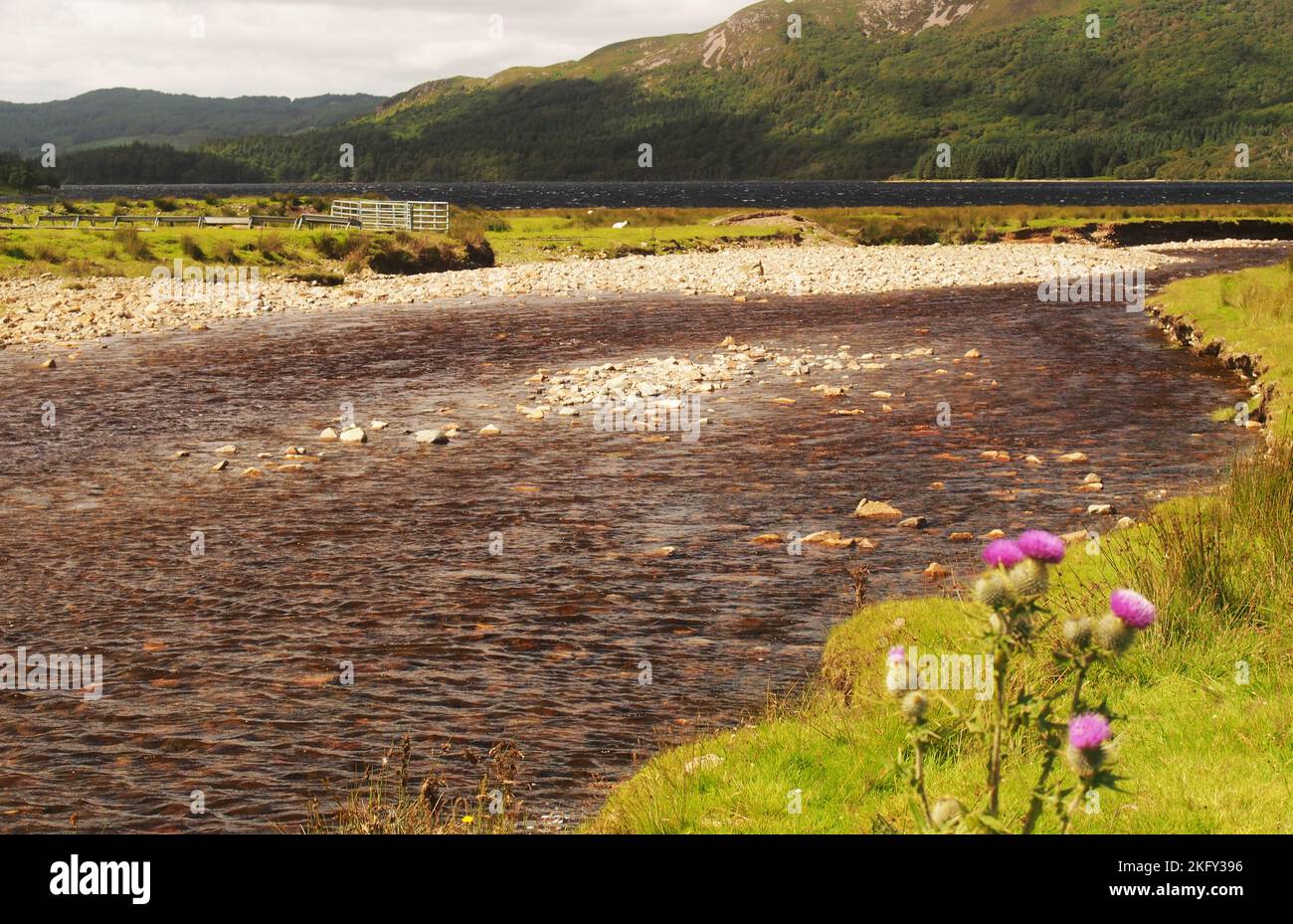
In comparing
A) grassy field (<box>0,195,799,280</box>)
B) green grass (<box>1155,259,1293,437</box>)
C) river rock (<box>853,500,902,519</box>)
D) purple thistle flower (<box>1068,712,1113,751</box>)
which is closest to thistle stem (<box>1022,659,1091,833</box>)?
purple thistle flower (<box>1068,712,1113,751</box>)

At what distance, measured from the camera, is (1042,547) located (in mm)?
4590

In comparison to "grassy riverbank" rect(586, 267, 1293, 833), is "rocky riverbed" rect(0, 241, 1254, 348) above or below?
above

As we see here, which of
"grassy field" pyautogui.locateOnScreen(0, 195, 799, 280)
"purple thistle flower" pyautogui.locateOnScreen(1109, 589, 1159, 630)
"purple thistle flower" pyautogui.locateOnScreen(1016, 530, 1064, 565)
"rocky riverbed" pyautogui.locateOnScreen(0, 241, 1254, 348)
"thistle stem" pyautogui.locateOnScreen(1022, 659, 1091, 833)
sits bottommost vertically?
"thistle stem" pyautogui.locateOnScreen(1022, 659, 1091, 833)

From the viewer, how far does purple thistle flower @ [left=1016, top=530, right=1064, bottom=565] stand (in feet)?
15.0

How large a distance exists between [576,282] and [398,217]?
20.8 metres

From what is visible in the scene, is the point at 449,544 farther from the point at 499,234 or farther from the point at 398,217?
the point at 499,234

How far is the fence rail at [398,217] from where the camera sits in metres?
66.5

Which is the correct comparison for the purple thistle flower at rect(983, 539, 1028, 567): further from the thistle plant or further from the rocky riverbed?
the rocky riverbed

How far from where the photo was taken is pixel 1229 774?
742cm

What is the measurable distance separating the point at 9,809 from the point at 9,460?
43.4 feet

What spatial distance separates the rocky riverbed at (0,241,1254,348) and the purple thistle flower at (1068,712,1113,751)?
34.2 meters

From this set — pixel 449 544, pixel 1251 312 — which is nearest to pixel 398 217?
pixel 1251 312
